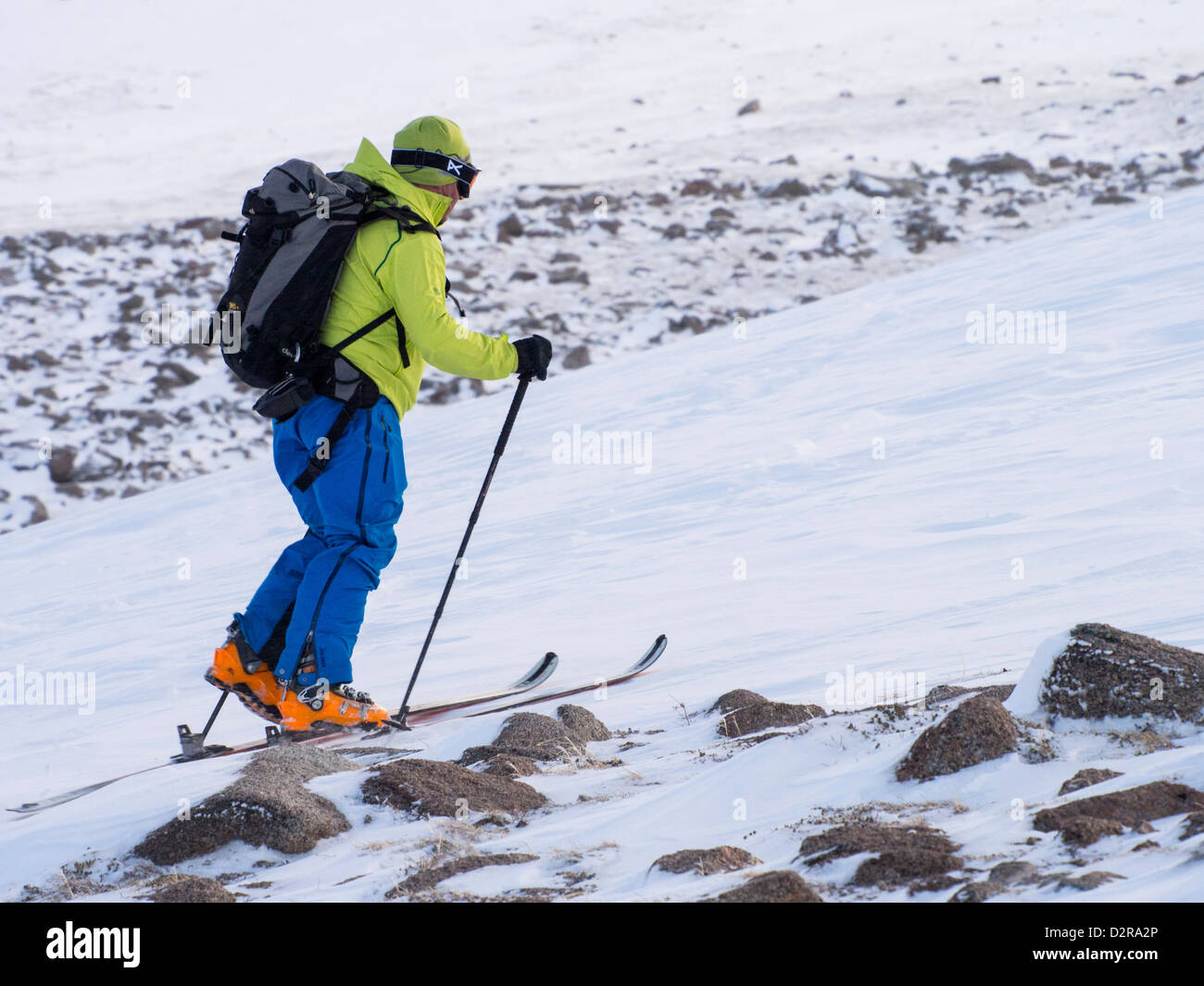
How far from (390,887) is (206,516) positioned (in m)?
8.00

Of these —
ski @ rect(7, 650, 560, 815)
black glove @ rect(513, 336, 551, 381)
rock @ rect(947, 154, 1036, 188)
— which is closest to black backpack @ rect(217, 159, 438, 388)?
black glove @ rect(513, 336, 551, 381)

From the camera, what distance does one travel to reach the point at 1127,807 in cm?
246

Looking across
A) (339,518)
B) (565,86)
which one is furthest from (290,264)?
(565,86)

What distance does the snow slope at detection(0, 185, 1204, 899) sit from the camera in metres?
3.12

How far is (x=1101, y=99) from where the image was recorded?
27531 millimetres

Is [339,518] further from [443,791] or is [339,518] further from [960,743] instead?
[960,743]

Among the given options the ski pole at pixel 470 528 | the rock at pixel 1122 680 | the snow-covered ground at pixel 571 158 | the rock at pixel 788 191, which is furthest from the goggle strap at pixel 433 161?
the rock at pixel 788 191

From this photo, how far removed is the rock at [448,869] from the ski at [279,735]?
161 cm

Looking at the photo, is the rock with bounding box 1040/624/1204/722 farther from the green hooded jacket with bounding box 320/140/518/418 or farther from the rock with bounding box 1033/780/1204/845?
the green hooded jacket with bounding box 320/140/518/418

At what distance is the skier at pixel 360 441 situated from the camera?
4.10 meters

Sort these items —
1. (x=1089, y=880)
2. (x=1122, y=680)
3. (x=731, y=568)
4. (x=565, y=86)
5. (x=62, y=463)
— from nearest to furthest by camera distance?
(x=1089, y=880) < (x=1122, y=680) < (x=731, y=568) < (x=62, y=463) < (x=565, y=86)

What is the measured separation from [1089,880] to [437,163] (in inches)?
123

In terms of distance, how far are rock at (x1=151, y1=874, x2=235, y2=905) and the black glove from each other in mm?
2136
